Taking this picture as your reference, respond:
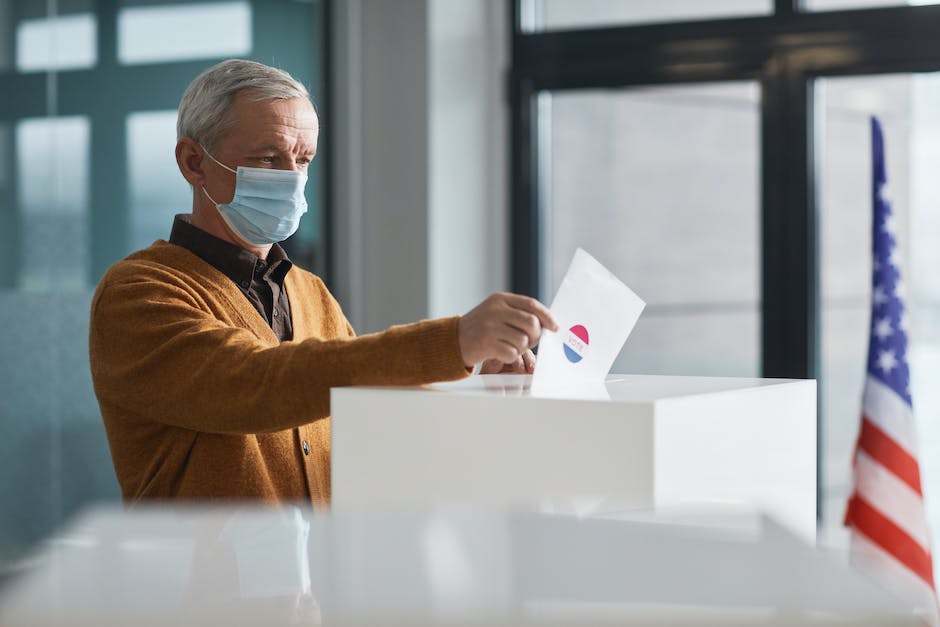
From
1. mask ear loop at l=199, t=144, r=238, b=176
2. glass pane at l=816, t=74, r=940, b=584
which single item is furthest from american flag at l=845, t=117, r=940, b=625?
mask ear loop at l=199, t=144, r=238, b=176

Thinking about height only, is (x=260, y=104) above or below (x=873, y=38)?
below

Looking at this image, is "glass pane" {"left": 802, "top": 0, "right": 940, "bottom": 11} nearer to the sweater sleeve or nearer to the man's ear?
the man's ear

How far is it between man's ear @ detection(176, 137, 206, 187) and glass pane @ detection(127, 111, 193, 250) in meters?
1.27

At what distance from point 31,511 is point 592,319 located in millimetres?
1834

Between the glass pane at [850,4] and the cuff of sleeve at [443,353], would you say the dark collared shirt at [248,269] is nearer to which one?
the cuff of sleeve at [443,353]

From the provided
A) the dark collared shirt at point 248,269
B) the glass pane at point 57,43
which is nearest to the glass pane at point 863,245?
the glass pane at point 57,43

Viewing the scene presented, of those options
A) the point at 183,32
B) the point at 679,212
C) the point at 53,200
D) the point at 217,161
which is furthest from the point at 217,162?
the point at 679,212

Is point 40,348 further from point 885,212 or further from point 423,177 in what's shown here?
point 885,212

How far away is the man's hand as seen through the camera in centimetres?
92

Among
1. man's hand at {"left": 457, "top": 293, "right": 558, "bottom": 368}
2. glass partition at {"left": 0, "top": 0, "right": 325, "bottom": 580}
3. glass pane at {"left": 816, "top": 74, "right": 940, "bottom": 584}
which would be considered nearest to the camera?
man's hand at {"left": 457, "top": 293, "right": 558, "bottom": 368}

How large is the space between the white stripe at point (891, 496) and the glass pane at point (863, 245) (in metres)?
0.43

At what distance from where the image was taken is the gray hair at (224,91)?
129 centimetres

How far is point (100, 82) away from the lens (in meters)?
2.53

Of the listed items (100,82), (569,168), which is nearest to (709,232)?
(569,168)
